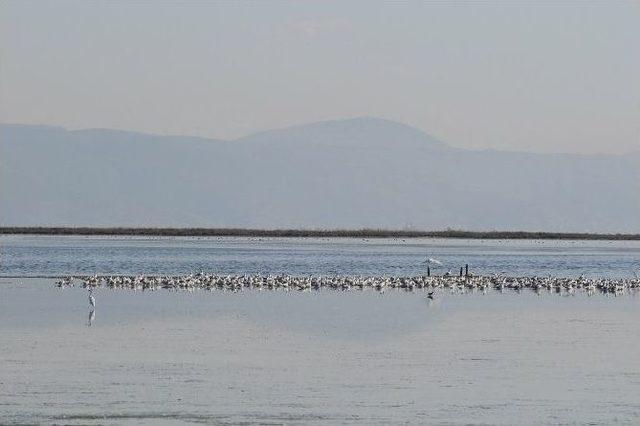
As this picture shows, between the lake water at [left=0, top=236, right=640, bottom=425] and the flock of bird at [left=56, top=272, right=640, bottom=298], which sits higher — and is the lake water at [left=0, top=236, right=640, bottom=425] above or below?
below

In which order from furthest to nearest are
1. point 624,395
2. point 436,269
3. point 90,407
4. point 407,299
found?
point 436,269, point 407,299, point 624,395, point 90,407

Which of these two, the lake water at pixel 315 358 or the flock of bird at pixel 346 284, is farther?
the flock of bird at pixel 346 284

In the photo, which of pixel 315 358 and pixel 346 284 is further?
pixel 346 284

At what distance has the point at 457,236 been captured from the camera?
164 meters

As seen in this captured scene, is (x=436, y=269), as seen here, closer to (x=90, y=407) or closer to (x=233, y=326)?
(x=233, y=326)

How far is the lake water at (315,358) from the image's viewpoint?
18719 millimetres

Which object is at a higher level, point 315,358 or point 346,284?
point 346,284

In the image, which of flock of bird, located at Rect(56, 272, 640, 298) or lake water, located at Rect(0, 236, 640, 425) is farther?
flock of bird, located at Rect(56, 272, 640, 298)

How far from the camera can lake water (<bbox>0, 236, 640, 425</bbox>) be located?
61.4 ft

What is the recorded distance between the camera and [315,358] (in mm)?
24078

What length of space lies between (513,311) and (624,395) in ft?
49.2

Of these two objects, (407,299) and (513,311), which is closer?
(513,311)

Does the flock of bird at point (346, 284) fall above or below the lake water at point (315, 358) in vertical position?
above

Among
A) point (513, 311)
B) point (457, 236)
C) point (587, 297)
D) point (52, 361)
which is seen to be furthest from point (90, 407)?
point (457, 236)
